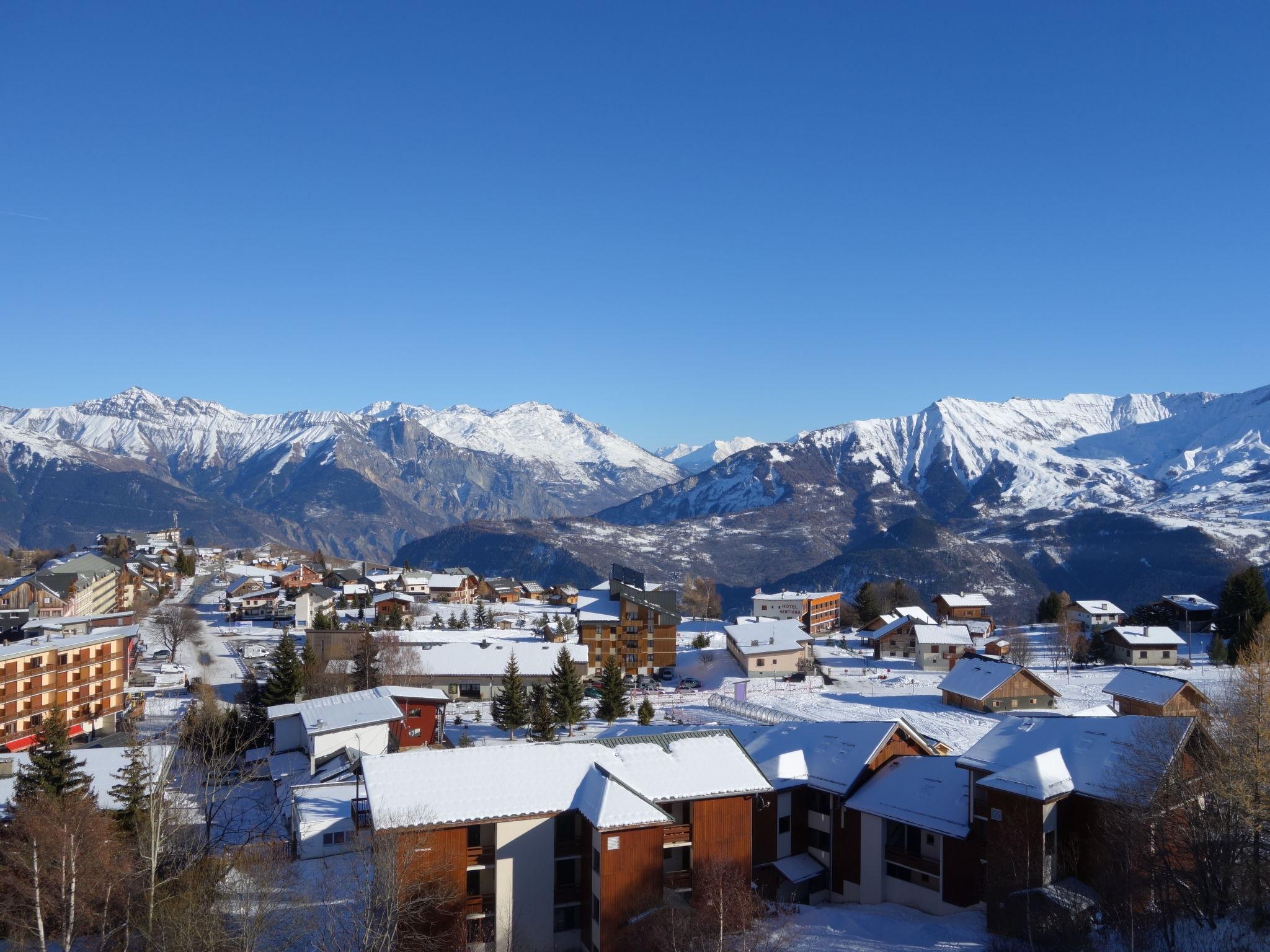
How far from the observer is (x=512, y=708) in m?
57.7

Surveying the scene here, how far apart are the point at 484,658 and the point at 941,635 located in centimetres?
4739

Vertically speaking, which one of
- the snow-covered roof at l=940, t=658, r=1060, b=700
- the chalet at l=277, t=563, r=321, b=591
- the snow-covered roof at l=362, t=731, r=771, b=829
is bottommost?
the snow-covered roof at l=940, t=658, r=1060, b=700

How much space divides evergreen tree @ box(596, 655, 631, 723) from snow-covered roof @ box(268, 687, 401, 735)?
1549 centimetres

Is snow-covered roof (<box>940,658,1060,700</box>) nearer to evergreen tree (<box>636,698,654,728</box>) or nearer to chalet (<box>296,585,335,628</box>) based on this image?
evergreen tree (<box>636,698,654,728</box>)

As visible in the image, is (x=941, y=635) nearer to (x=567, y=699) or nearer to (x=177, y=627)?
(x=567, y=699)

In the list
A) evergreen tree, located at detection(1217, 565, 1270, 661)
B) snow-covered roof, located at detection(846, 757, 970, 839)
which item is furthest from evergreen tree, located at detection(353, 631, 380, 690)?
evergreen tree, located at detection(1217, 565, 1270, 661)

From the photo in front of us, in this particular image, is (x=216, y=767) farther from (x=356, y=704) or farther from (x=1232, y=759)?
(x=1232, y=759)

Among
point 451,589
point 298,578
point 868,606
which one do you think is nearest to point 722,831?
point 868,606

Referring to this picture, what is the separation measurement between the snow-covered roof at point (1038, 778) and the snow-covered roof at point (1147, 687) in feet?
105

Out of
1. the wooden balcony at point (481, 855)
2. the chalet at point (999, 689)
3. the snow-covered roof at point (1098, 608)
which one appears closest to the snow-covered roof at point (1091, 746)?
the wooden balcony at point (481, 855)

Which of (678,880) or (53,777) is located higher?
(53,777)

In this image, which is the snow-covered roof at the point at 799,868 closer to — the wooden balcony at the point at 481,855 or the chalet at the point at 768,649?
the wooden balcony at the point at 481,855

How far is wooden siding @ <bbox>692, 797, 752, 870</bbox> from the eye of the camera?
31031 mm

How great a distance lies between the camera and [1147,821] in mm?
26797
